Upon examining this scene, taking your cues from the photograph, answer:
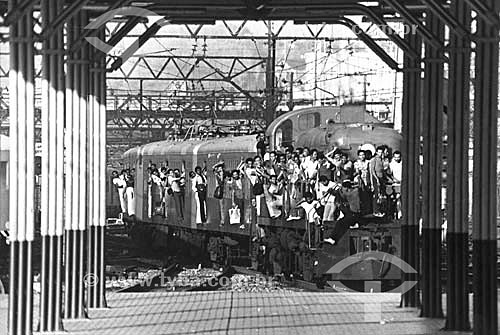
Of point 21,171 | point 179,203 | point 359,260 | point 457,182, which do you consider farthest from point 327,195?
point 21,171

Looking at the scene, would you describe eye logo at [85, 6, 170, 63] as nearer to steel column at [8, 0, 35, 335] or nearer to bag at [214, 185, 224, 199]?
steel column at [8, 0, 35, 335]

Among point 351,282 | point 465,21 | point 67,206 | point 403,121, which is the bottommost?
point 351,282

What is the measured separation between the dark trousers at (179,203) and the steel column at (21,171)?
1384 cm

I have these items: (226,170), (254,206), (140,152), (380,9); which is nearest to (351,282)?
(254,206)

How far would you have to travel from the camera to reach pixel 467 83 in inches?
411

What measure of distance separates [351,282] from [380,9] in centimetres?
594

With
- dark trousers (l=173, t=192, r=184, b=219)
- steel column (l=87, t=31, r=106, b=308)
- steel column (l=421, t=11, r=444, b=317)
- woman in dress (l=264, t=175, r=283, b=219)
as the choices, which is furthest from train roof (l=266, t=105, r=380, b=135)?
steel column (l=421, t=11, r=444, b=317)

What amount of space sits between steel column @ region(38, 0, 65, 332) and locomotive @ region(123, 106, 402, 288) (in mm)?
7342

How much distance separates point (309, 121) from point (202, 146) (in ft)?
8.69

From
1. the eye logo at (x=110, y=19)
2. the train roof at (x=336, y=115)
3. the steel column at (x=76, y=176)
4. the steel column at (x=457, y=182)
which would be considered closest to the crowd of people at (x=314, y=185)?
the train roof at (x=336, y=115)

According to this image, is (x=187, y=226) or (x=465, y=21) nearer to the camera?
(x=465, y=21)

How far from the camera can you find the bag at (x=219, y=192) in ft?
68.7

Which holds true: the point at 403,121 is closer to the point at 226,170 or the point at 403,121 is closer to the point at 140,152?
the point at 226,170

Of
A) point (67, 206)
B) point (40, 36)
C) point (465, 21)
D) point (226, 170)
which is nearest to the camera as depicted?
point (40, 36)
